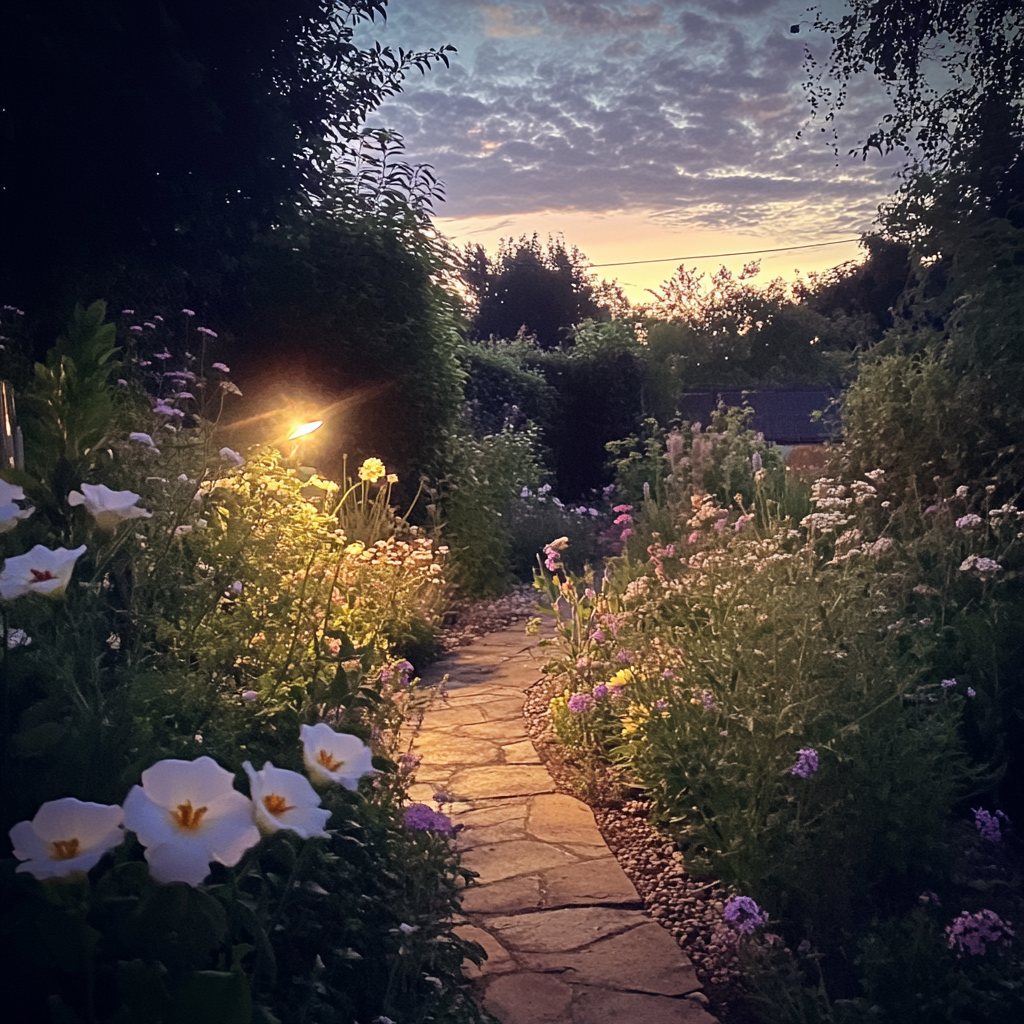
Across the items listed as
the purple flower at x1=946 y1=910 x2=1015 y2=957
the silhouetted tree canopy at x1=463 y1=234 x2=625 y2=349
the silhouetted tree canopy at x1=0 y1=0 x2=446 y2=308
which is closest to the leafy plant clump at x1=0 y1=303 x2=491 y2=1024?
the purple flower at x1=946 y1=910 x2=1015 y2=957

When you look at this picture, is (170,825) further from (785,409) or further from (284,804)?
(785,409)

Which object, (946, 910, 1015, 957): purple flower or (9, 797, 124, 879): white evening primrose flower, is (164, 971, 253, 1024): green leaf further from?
(946, 910, 1015, 957): purple flower

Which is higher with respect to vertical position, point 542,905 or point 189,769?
point 189,769

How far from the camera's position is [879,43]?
29.7 feet

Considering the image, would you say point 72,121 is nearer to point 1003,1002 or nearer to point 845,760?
point 845,760

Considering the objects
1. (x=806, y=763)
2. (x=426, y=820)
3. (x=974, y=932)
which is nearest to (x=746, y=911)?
(x=806, y=763)

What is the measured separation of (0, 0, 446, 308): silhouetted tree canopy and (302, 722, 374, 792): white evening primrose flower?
5719mm

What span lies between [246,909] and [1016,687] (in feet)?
11.3

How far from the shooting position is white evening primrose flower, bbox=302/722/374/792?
1.24 meters

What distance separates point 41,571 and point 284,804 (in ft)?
1.98

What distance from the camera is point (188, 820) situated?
1005 millimetres

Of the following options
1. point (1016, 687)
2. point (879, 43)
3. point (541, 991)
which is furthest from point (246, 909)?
point (879, 43)

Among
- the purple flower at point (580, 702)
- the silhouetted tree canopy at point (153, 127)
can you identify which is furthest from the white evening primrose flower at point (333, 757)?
the silhouetted tree canopy at point (153, 127)

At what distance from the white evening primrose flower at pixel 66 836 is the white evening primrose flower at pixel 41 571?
1.49 ft
